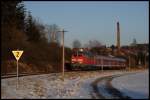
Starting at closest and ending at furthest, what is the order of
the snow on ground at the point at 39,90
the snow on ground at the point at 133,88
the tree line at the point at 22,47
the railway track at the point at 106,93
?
the snow on ground at the point at 39,90 → the railway track at the point at 106,93 → the snow on ground at the point at 133,88 → the tree line at the point at 22,47

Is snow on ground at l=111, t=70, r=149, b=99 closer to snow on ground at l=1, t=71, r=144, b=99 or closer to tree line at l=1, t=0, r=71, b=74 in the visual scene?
snow on ground at l=1, t=71, r=144, b=99

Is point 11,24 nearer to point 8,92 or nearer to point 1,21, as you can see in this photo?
point 1,21

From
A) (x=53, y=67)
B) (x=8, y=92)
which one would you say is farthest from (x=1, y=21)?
(x=8, y=92)

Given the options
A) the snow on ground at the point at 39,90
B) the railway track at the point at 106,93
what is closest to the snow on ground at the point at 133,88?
the railway track at the point at 106,93

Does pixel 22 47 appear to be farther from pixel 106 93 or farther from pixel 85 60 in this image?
pixel 106 93

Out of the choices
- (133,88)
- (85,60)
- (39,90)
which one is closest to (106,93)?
(39,90)

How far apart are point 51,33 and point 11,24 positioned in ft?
231

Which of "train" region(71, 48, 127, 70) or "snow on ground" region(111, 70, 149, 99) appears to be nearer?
"snow on ground" region(111, 70, 149, 99)

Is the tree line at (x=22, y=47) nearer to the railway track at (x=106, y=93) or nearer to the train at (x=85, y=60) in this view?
A: the train at (x=85, y=60)

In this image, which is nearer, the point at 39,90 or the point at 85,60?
the point at 39,90

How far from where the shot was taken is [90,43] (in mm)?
180000

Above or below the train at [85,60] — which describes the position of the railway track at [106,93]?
below

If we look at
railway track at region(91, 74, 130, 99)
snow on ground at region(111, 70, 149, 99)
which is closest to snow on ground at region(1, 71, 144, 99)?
railway track at region(91, 74, 130, 99)

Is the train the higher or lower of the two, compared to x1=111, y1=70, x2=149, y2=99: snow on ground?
higher
